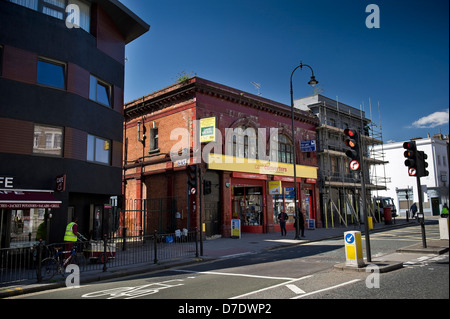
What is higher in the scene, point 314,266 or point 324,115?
point 324,115

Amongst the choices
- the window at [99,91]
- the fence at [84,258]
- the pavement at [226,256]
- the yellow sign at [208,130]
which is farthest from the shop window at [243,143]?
the fence at [84,258]

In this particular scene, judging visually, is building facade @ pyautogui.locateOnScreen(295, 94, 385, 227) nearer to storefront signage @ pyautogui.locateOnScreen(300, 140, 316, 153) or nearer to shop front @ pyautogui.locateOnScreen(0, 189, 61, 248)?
storefront signage @ pyautogui.locateOnScreen(300, 140, 316, 153)

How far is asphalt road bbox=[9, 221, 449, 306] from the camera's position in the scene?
23.0 ft

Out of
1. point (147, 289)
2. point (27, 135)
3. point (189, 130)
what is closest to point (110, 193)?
point (27, 135)

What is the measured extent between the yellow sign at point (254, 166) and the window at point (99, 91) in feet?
24.4

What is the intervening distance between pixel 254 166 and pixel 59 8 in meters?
15.9

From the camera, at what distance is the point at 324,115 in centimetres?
3366

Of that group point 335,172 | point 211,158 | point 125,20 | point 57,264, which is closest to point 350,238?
point 57,264

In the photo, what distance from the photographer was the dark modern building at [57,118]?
45.0 feet

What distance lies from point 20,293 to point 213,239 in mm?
13602

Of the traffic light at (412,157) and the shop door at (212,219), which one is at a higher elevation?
the traffic light at (412,157)

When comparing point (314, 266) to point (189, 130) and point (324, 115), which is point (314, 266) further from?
point (324, 115)

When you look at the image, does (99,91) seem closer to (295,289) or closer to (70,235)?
(70,235)
